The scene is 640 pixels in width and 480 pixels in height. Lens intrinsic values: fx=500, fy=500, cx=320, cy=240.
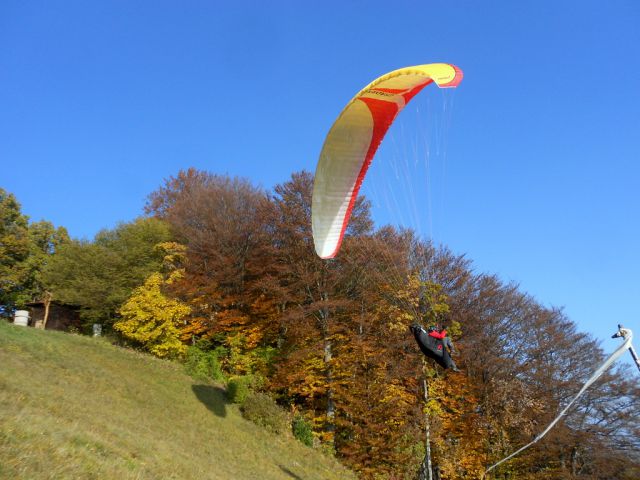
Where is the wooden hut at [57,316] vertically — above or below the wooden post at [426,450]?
above

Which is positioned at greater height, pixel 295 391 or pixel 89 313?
pixel 89 313

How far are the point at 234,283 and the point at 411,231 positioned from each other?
10.6m

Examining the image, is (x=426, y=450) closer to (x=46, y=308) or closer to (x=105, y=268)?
(x=105, y=268)

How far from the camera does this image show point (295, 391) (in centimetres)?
2344

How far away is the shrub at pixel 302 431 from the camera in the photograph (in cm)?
2131

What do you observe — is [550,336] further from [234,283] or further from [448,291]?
[234,283]

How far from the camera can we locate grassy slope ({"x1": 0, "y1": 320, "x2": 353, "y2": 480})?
7402 millimetres

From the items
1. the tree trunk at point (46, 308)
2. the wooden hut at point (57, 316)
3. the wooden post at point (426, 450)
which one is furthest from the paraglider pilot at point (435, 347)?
the wooden hut at point (57, 316)

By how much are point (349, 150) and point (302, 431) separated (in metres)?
15.1

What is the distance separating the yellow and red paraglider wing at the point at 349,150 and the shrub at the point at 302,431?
13649mm

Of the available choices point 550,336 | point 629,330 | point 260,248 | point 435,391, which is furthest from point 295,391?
point 629,330

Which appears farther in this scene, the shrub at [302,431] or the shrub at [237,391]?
the shrub at [237,391]

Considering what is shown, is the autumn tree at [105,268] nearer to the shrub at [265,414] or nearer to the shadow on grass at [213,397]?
the shadow on grass at [213,397]

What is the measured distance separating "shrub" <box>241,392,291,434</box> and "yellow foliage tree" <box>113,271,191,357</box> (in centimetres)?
559
